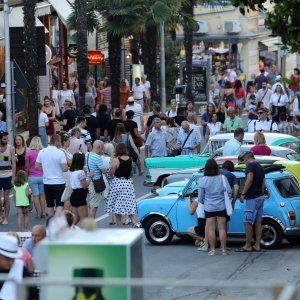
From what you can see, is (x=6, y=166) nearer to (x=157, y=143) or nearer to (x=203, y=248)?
(x=203, y=248)

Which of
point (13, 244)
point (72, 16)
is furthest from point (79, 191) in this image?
point (72, 16)

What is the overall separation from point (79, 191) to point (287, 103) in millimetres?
20060

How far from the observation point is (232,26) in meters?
69.2

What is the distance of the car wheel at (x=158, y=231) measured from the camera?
19016 millimetres

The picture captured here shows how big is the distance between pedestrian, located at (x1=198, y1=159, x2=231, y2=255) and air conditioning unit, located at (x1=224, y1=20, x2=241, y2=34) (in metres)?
51.9

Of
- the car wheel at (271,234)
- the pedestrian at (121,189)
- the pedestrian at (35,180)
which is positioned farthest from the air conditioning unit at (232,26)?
the car wheel at (271,234)

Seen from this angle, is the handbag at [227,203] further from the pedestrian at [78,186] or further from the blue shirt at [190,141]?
the blue shirt at [190,141]

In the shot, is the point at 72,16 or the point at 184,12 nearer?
the point at 72,16

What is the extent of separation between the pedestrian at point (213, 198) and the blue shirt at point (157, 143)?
362 inches

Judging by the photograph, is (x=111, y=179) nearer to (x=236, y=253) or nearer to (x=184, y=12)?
(x=236, y=253)

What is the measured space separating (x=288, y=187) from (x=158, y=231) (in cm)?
225

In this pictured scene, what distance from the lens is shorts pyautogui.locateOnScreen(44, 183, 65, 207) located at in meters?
20.3

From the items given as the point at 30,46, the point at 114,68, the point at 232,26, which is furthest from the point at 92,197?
the point at 232,26

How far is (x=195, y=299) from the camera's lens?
535 inches
